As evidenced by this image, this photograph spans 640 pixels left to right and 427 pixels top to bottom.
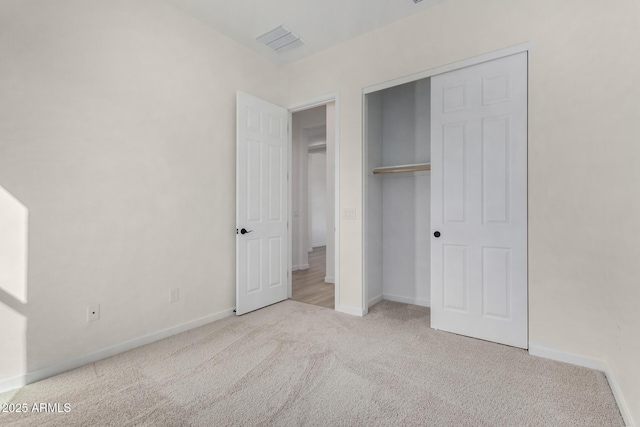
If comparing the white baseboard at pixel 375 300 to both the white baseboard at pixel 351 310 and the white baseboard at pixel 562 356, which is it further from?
the white baseboard at pixel 562 356

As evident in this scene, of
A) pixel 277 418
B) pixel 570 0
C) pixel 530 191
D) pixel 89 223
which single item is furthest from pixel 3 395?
pixel 570 0

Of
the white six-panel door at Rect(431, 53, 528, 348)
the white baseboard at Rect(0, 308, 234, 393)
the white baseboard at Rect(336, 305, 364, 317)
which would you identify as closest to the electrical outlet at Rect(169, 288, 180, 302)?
the white baseboard at Rect(0, 308, 234, 393)

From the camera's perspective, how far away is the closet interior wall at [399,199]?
3.65 m

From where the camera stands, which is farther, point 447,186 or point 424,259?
point 424,259

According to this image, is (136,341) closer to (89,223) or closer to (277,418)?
(89,223)

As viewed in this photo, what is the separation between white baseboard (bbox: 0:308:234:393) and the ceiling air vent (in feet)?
9.78

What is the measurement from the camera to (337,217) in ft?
11.4

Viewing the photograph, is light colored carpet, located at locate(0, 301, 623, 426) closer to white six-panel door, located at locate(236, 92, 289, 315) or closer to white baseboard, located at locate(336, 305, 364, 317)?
white baseboard, located at locate(336, 305, 364, 317)

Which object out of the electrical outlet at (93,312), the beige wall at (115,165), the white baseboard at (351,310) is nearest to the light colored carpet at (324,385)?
the electrical outlet at (93,312)

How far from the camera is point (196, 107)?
3.00 metres

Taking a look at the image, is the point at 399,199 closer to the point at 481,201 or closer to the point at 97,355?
the point at 481,201

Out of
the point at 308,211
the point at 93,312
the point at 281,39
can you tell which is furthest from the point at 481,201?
the point at 308,211

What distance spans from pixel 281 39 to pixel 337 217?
2.04 metres

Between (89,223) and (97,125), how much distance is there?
74cm
